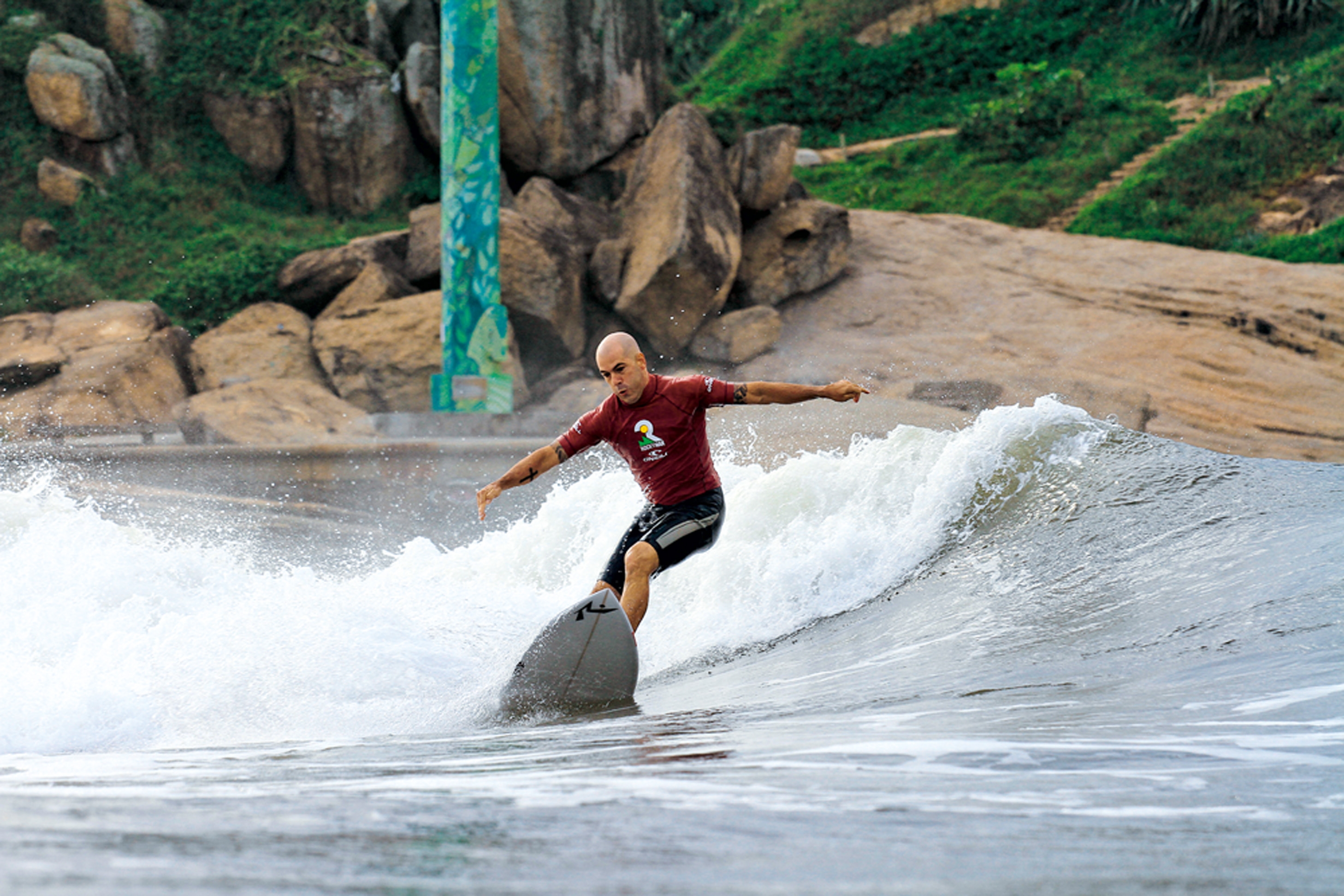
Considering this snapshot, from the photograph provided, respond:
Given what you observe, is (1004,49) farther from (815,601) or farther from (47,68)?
(815,601)

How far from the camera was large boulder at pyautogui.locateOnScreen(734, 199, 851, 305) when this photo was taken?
14.4m

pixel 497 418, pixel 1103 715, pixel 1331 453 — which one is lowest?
pixel 1331 453

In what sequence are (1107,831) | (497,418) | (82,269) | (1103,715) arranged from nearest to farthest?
(1107,831)
(1103,715)
(497,418)
(82,269)

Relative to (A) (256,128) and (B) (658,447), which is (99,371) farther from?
(B) (658,447)

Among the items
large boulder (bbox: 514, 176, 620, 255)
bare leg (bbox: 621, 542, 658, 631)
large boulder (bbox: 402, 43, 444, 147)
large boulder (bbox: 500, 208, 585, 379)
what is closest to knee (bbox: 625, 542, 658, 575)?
bare leg (bbox: 621, 542, 658, 631)

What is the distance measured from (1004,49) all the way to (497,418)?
55.5 feet

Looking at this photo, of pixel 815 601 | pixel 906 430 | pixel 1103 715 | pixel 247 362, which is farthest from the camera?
pixel 247 362

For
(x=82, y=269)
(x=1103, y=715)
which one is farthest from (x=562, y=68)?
(x=1103, y=715)

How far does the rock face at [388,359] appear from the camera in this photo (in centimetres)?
1200

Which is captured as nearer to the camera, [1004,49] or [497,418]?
[497,418]

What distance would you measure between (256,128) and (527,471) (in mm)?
A: 14595

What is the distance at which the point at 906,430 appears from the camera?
6.83m

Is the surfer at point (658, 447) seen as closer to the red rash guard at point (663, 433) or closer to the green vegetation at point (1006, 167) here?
the red rash guard at point (663, 433)

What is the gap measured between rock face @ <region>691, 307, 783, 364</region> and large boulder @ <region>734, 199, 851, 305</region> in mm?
855
